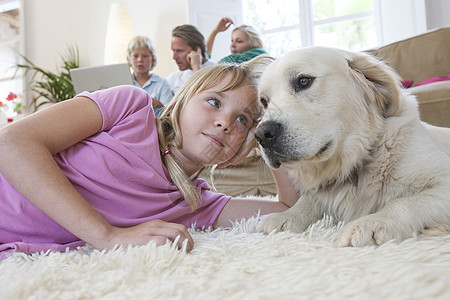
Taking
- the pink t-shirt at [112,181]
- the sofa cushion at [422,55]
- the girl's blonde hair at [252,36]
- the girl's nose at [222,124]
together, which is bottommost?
the pink t-shirt at [112,181]

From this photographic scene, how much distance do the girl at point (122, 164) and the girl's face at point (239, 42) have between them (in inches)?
88.3

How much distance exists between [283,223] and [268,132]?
28 cm

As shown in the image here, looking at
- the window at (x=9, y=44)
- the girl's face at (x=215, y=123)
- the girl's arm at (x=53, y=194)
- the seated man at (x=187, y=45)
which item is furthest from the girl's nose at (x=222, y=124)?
the window at (x=9, y=44)

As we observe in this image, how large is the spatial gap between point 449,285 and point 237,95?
2.84 ft

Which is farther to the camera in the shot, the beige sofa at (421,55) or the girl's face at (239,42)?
the girl's face at (239,42)

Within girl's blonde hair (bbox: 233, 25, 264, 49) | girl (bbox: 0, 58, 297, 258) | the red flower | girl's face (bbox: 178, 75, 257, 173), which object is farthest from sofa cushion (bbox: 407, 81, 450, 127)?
the red flower

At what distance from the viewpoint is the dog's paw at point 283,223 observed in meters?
1.08

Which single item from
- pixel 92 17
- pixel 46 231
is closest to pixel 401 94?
pixel 46 231

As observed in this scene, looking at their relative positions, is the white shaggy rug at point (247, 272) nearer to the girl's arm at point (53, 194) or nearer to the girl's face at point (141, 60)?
the girl's arm at point (53, 194)

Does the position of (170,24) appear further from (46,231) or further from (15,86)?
(46,231)

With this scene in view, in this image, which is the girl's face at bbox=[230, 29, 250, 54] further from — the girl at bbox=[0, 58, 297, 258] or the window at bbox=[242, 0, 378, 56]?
the girl at bbox=[0, 58, 297, 258]

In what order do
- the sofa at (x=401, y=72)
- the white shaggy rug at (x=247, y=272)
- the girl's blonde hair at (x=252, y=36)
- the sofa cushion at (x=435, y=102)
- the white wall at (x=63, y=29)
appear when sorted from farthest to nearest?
the white wall at (x=63, y=29) → the girl's blonde hair at (x=252, y=36) → the sofa at (x=401, y=72) → the sofa cushion at (x=435, y=102) → the white shaggy rug at (x=247, y=272)

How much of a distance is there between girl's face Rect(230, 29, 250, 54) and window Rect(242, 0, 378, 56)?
1.25m

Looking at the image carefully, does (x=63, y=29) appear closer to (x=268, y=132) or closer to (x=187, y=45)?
(x=187, y=45)
